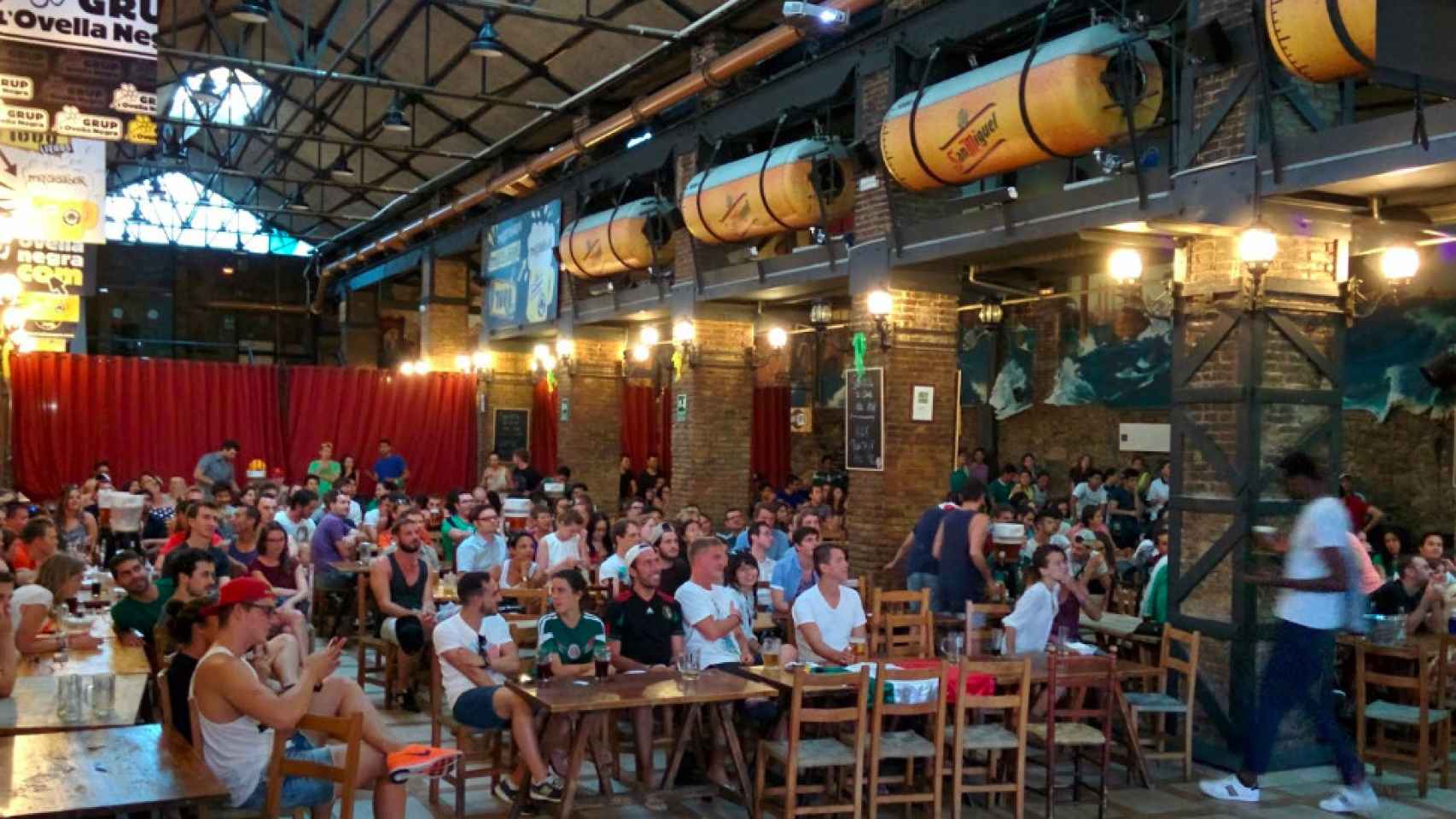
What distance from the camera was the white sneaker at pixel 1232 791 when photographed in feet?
22.3

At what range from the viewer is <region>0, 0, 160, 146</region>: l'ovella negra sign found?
338 inches

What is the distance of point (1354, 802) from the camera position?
262 inches

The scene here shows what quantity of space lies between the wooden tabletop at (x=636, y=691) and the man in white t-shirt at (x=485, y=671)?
0.12 m

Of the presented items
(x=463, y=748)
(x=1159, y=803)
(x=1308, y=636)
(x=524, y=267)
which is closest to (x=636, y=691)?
(x=463, y=748)

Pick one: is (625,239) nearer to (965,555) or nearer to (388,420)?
(965,555)

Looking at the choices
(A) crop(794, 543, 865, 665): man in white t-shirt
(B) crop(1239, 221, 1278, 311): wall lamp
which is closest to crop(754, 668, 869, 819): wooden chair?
(A) crop(794, 543, 865, 665): man in white t-shirt

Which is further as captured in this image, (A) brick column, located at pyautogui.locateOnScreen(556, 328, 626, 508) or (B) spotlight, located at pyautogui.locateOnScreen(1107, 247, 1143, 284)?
(A) brick column, located at pyautogui.locateOnScreen(556, 328, 626, 508)

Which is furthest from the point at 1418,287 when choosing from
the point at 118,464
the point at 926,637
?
the point at 118,464

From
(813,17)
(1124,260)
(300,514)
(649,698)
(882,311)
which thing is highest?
(813,17)

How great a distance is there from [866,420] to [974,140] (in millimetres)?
3272

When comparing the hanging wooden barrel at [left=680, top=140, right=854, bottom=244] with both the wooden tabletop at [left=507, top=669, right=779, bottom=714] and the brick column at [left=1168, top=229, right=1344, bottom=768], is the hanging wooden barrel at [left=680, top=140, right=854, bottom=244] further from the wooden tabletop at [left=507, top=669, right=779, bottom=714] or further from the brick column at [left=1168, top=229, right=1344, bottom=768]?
the wooden tabletop at [left=507, top=669, right=779, bottom=714]

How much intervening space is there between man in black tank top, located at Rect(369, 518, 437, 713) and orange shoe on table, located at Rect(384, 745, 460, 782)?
296 cm

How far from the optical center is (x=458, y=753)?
5305 millimetres

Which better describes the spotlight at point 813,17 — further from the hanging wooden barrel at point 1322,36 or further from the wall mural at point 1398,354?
the wall mural at point 1398,354
